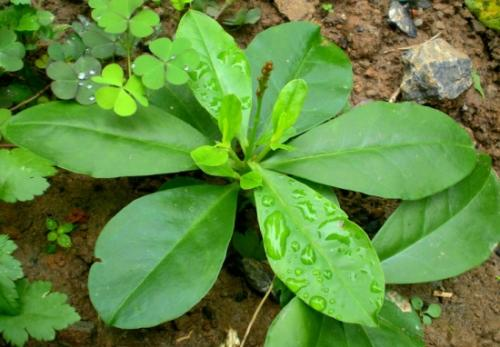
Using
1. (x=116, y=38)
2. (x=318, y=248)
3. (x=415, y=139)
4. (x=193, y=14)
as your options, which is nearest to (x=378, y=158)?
(x=415, y=139)

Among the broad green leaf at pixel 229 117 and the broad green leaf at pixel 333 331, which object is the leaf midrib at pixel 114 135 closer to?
the broad green leaf at pixel 229 117

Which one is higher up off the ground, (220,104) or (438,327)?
(220,104)

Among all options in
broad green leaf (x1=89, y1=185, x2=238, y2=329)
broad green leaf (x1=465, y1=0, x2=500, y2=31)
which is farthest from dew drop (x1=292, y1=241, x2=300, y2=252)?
broad green leaf (x1=465, y1=0, x2=500, y2=31)

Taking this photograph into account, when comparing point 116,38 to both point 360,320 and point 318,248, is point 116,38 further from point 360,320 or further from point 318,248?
point 360,320

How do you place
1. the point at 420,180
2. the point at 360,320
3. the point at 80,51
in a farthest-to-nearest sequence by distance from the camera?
the point at 80,51 < the point at 420,180 < the point at 360,320

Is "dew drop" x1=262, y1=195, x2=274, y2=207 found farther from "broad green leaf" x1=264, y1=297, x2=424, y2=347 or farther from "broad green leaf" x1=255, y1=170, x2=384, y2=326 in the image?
"broad green leaf" x1=264, y1=297, x2=424, y2=347

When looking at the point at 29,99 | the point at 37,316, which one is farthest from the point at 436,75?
the point at 37,316

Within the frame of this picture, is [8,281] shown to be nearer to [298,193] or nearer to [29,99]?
[29,99]
